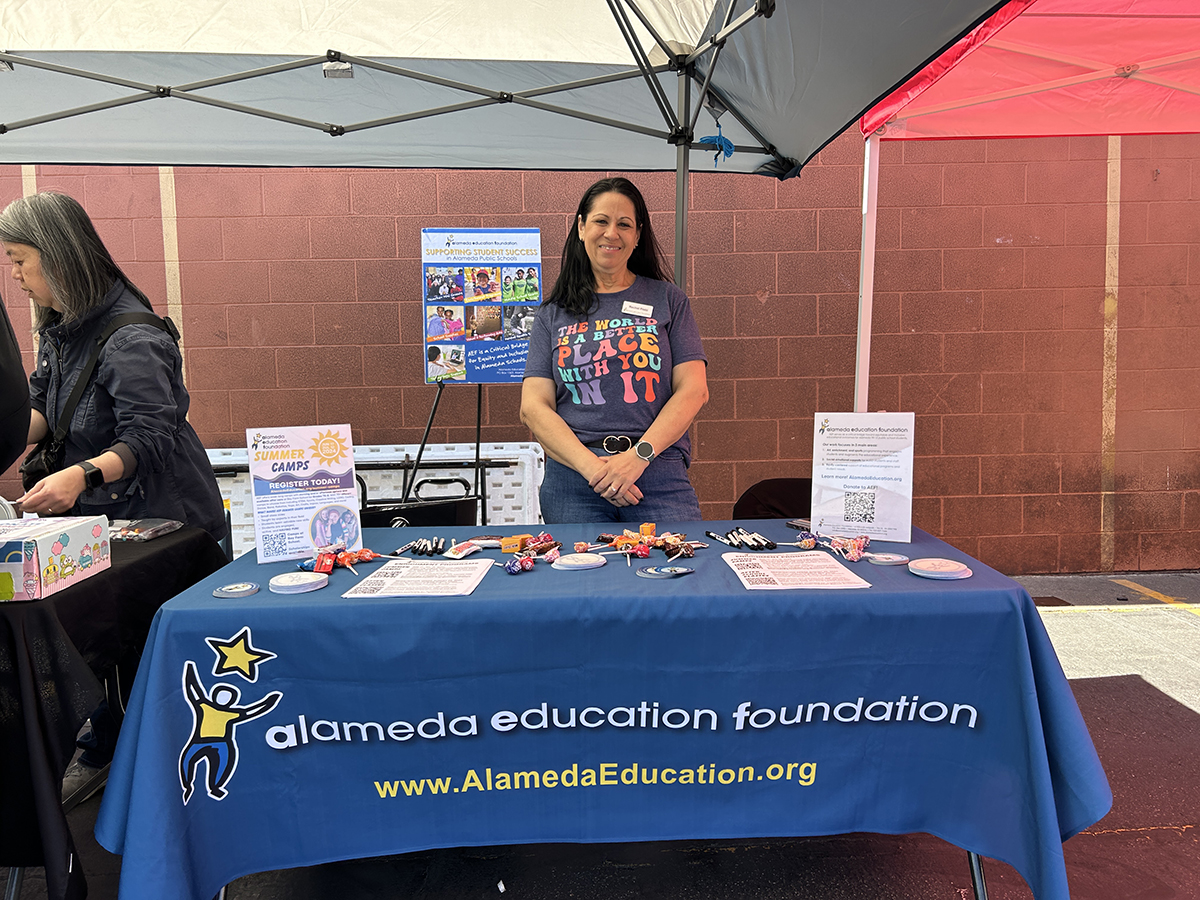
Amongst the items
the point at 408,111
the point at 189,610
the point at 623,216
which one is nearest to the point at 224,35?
the point at 408,111

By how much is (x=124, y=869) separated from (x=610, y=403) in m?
1.23

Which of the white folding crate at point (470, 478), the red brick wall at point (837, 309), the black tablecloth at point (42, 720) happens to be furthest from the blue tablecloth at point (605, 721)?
the red brick wall at point (837, 309)

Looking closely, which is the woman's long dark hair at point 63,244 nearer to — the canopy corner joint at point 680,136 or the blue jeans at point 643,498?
the blue jeans at point 643,498

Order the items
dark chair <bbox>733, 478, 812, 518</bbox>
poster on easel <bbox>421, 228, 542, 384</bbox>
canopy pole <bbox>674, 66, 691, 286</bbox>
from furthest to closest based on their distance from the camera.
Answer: poster on easel <bbox>421, 228, 542, 384</bbox> → dark chair <bbox>733, 478, 812, 518</bbox> → canopy pole <bbox>674, 66, 691, 286</bbox>

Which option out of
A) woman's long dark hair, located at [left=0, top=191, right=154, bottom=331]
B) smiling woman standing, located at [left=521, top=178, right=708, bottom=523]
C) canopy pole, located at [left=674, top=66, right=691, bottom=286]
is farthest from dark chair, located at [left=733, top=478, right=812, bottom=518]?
woman's long dark hair, located at [left=0, top=191, right=154, bottom=331]

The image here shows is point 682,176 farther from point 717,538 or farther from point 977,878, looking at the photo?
point 977,878

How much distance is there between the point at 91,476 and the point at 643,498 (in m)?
1.24

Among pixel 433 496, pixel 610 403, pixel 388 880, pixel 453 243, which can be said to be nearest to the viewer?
pixel 388 880

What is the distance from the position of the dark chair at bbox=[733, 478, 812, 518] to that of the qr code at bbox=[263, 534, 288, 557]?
146cm

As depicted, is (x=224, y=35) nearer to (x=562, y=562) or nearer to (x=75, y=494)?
(x=75, y=494)

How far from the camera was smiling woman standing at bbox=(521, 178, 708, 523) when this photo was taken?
170cm

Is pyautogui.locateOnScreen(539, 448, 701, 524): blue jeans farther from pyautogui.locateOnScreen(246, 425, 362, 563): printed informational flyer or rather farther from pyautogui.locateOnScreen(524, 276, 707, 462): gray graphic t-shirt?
pyautogui.locateOnScreen(246, 425, 362, 563): printed informational flyer

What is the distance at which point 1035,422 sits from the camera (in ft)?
11.8

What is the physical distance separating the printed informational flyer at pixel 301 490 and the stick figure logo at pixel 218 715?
276 mm
